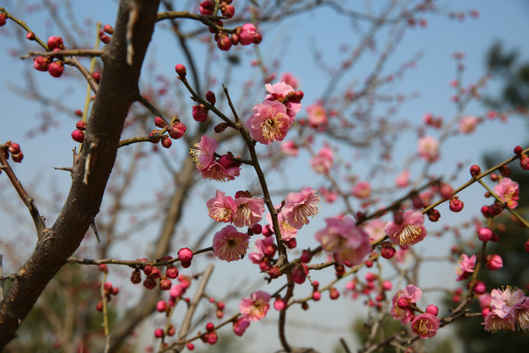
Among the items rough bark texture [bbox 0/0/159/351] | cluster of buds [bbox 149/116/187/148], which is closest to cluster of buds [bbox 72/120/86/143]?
rough bark texture [bbox 0/0/159/351]

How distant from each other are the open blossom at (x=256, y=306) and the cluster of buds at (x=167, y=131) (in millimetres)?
592

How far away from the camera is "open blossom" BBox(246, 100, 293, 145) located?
93 cm

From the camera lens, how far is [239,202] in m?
0.91

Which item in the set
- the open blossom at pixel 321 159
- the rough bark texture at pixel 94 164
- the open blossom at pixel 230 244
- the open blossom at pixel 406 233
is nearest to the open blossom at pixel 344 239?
the open blossom at pixel 406 233

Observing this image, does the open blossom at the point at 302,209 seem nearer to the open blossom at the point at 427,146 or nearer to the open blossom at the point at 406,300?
the open blossom at the point at 406,300

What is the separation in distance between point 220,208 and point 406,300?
2.17ft

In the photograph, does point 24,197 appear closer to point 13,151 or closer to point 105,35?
point 13,151

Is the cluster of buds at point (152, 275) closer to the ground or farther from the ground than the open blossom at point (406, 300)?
farther from the ground

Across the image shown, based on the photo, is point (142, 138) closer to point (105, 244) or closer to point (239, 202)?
point (239, 202)

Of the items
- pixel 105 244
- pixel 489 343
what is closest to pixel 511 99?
pixel 489 343

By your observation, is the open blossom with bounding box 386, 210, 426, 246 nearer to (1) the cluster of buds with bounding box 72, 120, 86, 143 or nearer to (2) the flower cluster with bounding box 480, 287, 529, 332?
(2) the flower cluster with bounding box 480, 287, 529, 332

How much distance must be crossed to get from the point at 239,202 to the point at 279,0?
140 inches

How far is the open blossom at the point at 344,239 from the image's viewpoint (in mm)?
638

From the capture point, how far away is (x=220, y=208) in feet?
3.10
